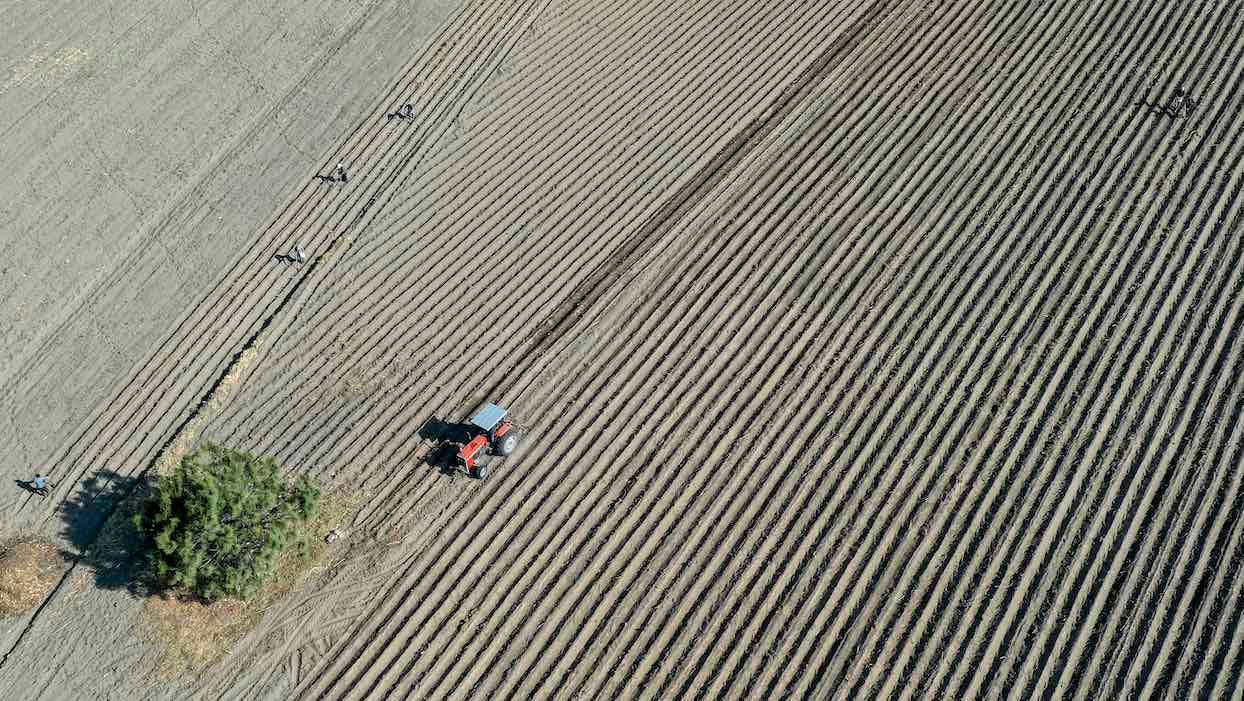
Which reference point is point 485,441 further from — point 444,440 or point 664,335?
point 664,335

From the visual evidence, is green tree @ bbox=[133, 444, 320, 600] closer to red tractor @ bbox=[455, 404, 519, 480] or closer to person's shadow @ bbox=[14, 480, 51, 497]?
red tractor @ bbox=[455, 404, 519, 480]

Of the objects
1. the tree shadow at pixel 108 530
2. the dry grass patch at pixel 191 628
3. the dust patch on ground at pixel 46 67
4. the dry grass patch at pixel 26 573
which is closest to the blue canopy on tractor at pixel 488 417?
the dry grass patch at pixel 191 628

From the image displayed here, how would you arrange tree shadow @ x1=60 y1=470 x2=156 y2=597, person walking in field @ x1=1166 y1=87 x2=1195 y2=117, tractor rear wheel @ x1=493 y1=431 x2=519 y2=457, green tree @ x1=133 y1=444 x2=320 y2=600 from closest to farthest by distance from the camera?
green tree @ x1=133 y1=444 x2=320 y2=600
tree shadow @ x1=60 y1=470 x2=156 y2=597
tractor rear wheel @ x1=493 y1=431 x2=519 y2=457
person walking in field @ x1=1166 y1=87 x2=1195 y2=117

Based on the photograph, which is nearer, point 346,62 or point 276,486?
point 276,486

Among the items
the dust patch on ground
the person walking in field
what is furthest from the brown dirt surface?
the person walking in field

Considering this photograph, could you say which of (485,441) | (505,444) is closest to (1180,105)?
(505,444)

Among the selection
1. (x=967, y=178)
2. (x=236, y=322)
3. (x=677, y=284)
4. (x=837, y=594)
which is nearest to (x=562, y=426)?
(x=677, y=284)

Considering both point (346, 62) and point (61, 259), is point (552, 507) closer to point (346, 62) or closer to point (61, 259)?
point (61, 259)
